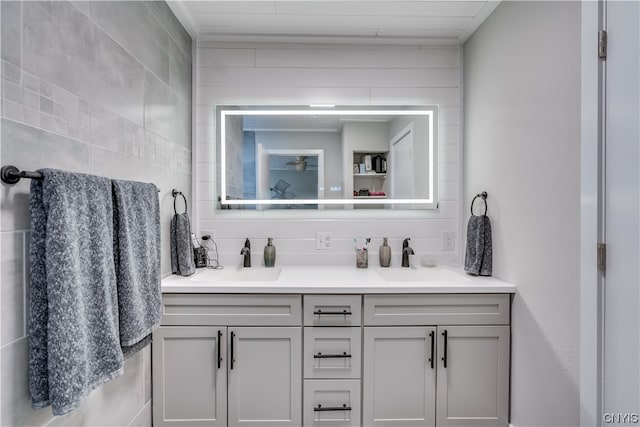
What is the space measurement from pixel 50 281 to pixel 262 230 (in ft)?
4.40

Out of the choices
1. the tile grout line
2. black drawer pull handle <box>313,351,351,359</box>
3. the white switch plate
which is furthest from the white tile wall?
the tile grout line

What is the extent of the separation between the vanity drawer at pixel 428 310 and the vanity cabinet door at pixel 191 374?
0.78m

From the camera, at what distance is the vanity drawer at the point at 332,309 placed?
166 cm

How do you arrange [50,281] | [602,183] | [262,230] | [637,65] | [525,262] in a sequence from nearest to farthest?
[50,281]
[637,65]
[602,183]
[525,262]
[262,230]

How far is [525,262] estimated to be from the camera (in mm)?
1584

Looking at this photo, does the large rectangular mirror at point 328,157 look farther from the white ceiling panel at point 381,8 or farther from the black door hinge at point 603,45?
the black door hinge at point 603,45

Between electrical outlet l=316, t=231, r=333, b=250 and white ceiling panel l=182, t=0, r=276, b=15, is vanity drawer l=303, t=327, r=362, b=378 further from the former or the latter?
white ceiling panel l=182, t=0, r=276, b=15

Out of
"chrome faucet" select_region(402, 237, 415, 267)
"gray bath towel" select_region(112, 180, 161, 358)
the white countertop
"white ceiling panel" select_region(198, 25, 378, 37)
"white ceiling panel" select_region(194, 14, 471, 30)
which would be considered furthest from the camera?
"chrome faucet" select_region(402, 237, 415, 267)

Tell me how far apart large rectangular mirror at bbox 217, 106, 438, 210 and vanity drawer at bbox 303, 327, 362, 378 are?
868 mm

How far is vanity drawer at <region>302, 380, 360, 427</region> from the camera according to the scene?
1.66 metres

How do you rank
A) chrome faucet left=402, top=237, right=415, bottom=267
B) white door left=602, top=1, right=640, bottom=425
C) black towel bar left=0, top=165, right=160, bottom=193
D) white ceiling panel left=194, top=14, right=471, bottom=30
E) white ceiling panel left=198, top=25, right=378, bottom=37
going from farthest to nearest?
chrome faucet left=402, top=237, right=415, bottom=267
white ceiling panel left=198, top=25, right=378, bottom=37
white ceiling panel left=194, top=14, right=471, bottom=30
white door left=602, top=1, right=640, bottom=425
black towel bar left=0, top=165, right=160, bottom=193

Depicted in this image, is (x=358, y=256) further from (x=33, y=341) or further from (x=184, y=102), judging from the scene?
(x=33, y=341)

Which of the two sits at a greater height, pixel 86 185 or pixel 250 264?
pixel 86 185

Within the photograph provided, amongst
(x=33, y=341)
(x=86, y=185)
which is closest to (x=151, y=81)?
(x=86, y=185)
